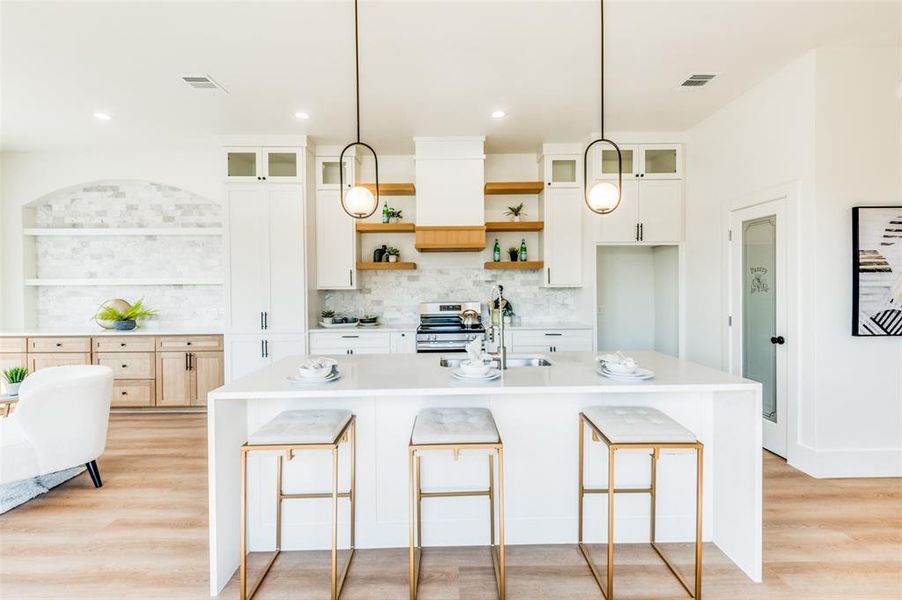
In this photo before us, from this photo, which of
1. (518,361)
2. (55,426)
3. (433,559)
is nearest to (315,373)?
(433,559)

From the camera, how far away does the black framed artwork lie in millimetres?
2957

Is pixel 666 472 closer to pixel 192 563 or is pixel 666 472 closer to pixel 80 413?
pixel 192 563

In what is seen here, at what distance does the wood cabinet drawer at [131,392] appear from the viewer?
15.1 feet

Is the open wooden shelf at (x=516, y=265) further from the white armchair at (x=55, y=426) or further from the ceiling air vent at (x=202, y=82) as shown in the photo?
the white armchair at (x=55, y=426)

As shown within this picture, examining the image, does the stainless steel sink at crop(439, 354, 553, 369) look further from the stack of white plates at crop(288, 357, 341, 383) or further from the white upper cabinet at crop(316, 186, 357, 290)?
the white upper cabinet at crop(316, 186, 357, 290)

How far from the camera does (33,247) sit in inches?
201

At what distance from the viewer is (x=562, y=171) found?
4773mm

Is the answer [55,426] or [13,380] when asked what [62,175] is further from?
[55,426]

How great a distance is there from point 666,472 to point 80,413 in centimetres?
349

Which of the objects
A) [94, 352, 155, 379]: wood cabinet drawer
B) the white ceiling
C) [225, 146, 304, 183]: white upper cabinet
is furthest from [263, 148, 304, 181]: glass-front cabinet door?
[94, 352, 155, 379]: wood cabinet drawer

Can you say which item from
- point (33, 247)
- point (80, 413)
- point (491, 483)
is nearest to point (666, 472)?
point (491, 483)

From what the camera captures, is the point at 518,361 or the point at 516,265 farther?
the point at 516,265

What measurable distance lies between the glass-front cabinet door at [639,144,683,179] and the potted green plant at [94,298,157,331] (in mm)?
5556

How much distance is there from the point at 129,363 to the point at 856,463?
624 centimetres
